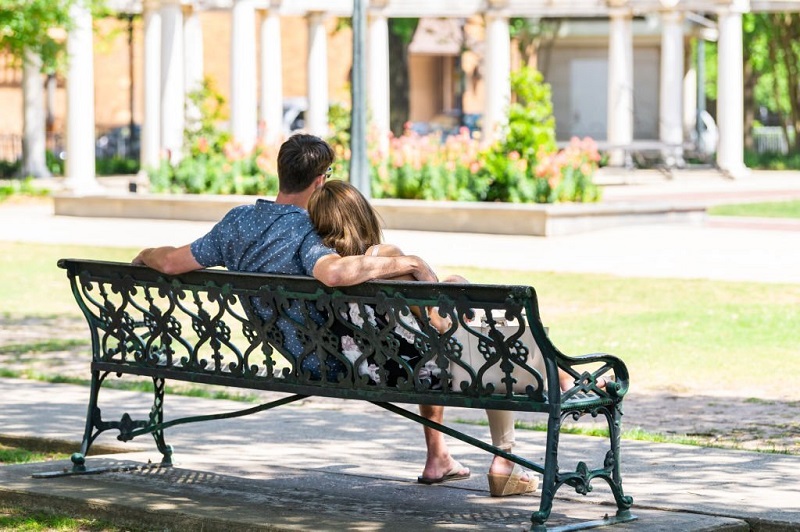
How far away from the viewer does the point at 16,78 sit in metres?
59.6

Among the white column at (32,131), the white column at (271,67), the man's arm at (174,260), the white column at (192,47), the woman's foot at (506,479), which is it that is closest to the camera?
the woman's foot at (506,479)

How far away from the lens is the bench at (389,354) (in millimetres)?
5367

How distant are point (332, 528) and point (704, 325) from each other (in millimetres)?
7196

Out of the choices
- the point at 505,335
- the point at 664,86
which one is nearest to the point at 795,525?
the point at 505,335

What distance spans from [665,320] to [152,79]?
2150cm

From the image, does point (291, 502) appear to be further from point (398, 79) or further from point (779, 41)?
point (779, 41)

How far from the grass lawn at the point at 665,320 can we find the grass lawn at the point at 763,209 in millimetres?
8529

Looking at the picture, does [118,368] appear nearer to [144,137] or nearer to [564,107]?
[144,137]

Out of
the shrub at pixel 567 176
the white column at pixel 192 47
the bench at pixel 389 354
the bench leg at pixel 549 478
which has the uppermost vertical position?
the white column at pixel 192 47

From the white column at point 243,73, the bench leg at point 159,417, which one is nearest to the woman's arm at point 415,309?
the bench leg at point 159,417

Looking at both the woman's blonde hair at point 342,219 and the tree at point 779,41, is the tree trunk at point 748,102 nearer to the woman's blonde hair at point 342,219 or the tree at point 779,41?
the tree at point 779,41

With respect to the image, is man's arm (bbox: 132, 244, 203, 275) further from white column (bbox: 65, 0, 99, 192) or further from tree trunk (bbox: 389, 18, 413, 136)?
tree trunk (bbox: 389, 18, 413, 136)

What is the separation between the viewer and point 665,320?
494 inches

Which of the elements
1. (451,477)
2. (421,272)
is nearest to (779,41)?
(451,477)
